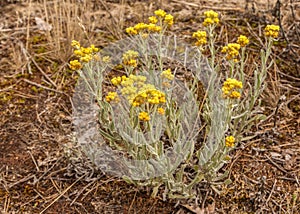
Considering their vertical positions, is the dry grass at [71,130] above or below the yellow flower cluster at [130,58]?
below

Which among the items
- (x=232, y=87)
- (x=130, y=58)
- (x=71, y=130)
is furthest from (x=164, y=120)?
(x=71, y=130)

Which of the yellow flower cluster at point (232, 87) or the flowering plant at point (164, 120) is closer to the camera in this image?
the yellow flower cluster at point (232, 87)

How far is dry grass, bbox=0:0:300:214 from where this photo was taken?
90.4 inches

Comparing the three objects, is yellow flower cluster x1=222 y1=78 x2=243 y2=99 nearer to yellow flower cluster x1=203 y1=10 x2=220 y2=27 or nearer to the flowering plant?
the flowering plant

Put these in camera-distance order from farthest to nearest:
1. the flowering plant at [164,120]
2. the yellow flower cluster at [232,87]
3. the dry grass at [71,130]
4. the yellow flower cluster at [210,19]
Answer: the dry grass at [71,130]
the yellow flower cluster at [210,19]
the flowering plant at [164,120]
the yellow flower cluster at [232,87]

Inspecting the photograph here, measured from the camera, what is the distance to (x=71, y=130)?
2705 millimetres

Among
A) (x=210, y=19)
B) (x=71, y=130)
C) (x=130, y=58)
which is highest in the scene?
(x=210, y=19)

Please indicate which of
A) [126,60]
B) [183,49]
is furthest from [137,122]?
[183,49]

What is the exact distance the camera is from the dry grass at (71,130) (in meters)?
2.29

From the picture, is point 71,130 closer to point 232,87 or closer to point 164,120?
point 164,120

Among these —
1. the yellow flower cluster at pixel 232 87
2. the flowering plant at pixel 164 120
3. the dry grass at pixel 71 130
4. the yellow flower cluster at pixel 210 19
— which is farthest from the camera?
the dry grass at pixel 71 130

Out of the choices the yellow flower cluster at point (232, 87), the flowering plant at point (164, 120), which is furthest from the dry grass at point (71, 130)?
the yellow flower cluster at point (232, 87)

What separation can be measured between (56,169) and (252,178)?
1.14 meters

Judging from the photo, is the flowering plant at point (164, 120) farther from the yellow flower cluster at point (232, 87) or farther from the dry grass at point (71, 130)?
the dry grass at point (71, 130)
